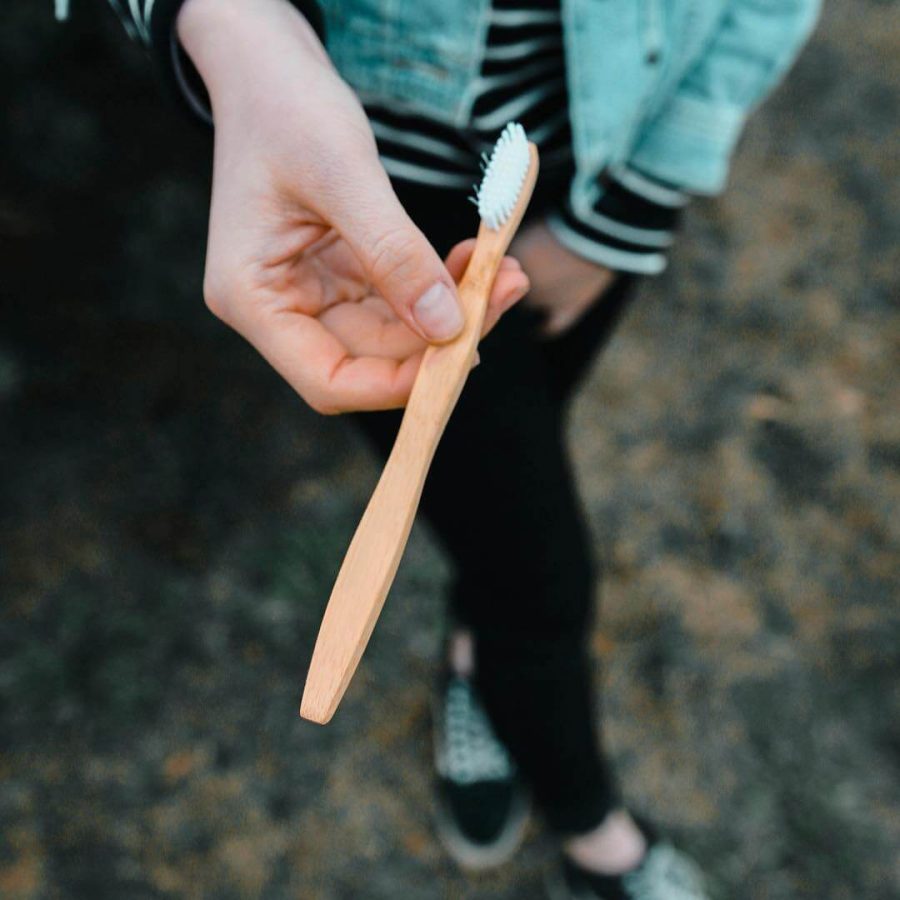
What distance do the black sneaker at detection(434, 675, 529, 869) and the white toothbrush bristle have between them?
766 millimetres

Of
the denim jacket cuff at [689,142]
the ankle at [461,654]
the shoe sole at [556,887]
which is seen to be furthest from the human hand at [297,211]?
the shoe sole at [556,887]

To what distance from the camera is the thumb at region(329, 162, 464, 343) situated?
482 millimetres

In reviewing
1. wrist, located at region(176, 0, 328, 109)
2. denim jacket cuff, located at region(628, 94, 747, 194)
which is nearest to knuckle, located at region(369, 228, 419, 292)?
wrist, located at region(176, 0, 328, 109)

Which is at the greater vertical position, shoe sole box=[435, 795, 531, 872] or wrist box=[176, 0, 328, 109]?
wrist box=[176, 0, 328, 109]

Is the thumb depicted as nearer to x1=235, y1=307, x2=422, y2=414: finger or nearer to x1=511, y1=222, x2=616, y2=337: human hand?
x1=235, y1=307, x2=422, y2=414: finger

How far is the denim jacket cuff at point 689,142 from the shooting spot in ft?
2.46

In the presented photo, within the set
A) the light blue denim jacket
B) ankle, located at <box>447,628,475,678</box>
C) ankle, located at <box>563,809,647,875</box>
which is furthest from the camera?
ankle, located at <box>447,628,475,678</box>

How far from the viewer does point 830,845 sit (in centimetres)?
112

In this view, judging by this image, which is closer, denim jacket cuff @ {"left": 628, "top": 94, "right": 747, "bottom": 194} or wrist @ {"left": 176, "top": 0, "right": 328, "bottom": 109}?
wrist @ {"left": 176, "top": 0, "right": 328, "bottom": 109}

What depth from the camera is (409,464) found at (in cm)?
51

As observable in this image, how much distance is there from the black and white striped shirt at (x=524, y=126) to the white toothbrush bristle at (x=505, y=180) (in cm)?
12

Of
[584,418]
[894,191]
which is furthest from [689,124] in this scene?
[894,191]

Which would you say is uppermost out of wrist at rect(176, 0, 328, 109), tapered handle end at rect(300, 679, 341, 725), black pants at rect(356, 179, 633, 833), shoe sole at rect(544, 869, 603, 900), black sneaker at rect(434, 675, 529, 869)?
wrist at rect(176, 0, 328, 109)

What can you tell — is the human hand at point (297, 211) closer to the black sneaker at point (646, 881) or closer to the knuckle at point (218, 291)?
the knuckle at point (218, 291)
